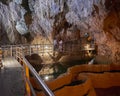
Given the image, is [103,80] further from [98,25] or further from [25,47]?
[25,47]

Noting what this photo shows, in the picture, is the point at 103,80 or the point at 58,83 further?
the point at 103,80

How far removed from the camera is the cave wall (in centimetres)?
1446

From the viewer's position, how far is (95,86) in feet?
30.1

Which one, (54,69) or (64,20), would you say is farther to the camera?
(64,20)

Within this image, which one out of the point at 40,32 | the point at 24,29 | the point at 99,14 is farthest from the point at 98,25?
the point at 24,29

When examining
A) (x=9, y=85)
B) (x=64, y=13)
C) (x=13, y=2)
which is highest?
(x=13, y=2)

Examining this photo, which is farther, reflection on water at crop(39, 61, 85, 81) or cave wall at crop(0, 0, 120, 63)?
reflection on water at crop(39, 61, 85, 81)

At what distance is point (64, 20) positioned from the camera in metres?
19.5

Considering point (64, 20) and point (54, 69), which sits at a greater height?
point (64, 20)

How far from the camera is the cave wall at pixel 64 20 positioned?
14.5 metres

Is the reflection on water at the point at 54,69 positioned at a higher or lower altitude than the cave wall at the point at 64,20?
lower

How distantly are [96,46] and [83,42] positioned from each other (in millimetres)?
3583

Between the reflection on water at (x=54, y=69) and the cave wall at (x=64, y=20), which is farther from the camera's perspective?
the reflection on water at (x=54, y=69)

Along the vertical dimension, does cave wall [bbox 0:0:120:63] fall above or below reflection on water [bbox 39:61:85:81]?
above
